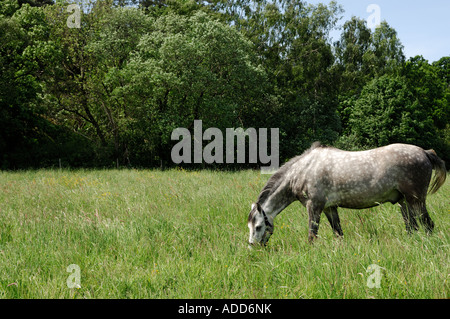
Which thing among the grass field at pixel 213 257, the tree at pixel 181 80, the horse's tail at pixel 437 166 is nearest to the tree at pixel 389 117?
the tree at pixel 181 80

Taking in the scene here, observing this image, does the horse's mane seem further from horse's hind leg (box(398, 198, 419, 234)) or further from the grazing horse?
horse's hind leg (box(398, 198, 419, 234))

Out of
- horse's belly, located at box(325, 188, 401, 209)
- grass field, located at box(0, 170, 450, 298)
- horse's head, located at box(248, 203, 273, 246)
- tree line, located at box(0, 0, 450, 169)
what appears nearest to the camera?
grass field, located at box(0, 170, 450, 298)

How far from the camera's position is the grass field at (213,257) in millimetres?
3178

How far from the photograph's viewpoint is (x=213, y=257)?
13.0 feet

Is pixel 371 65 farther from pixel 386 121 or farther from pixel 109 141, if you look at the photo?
pixel 109 141

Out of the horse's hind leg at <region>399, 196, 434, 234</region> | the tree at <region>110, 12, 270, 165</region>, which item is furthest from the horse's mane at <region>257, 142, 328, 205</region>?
the tree at <region>110, 12, 270, 165</region>

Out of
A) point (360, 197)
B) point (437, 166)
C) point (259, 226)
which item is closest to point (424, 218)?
point (437, 166)

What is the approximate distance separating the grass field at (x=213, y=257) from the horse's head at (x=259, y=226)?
0.44ft

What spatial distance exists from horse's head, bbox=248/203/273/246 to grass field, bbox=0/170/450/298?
13 centimetres

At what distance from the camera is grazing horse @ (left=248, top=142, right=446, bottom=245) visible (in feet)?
14.8

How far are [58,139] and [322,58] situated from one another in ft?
76.9

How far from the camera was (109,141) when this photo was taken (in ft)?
76.7

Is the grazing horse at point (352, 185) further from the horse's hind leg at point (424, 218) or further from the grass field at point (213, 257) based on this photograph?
the grass field at point (213, 257)
